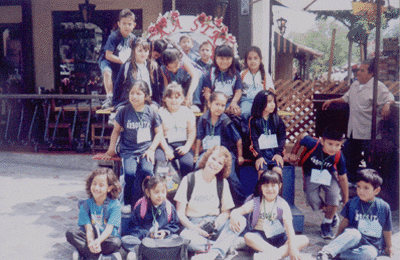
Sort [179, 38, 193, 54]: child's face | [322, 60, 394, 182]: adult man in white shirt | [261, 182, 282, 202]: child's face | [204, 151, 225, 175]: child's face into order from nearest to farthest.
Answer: [261, 182, 282, 202]: child's face, [204, 151, 225, 175]: child's face, [179, 38, 193, 54]: child's face, [322, 60, 394, 182]: adult man in white shirt

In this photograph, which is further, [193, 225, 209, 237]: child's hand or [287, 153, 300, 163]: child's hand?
[287, 153, 300, 163]: child's hand

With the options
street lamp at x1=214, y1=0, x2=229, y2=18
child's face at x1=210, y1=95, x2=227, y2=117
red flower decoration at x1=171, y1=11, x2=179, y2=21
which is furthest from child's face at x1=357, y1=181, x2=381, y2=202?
street lamp at x1=214, y1=0, x2=229, y2=18

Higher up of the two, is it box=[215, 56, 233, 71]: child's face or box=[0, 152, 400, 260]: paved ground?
box=[215, 56, 233, 71]: child's face

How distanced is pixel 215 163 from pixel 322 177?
1249mm

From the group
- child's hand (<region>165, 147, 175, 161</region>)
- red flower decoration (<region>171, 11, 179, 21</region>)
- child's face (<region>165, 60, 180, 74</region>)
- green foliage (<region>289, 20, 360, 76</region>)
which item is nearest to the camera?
child's hand (<region>165, 147, 175, 161</region>)

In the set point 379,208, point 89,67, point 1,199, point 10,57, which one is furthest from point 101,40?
point 379,208

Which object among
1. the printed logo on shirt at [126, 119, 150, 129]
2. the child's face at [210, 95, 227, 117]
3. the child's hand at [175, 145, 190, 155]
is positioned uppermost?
the child's face at [210, 95, 227, 117]

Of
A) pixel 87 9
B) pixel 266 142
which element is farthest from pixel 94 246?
pixel 87 9

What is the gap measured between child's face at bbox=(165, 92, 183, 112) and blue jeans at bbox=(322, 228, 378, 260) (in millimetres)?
2074

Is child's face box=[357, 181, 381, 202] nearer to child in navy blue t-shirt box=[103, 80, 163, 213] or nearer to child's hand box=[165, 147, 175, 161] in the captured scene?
child's hand box=[165, 147, 175, 161]

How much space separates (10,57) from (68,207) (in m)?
6.50

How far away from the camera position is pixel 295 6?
5453 mm

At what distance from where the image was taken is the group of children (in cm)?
332

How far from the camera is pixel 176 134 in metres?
4.25
